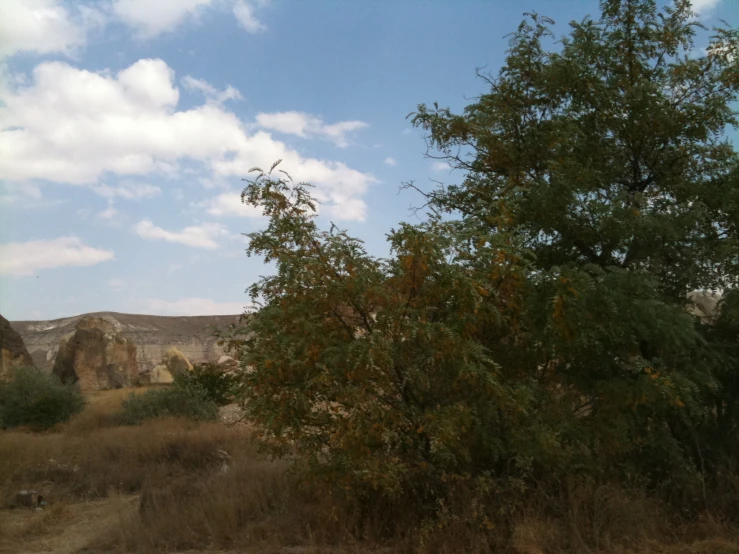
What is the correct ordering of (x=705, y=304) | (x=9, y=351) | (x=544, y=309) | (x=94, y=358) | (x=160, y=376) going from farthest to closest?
(x=160, y=376) < (x=94, y=358) < (x=9, y=351) < (x=705, y=304) < (x=544, y=309)

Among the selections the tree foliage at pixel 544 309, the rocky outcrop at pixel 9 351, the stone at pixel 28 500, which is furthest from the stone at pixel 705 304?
the rocky outcrop at pixel 9 351

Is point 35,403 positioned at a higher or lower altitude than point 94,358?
lower

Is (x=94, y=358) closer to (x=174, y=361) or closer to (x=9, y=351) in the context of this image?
(x=174, y=361)

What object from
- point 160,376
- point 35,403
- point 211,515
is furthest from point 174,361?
point 211,515

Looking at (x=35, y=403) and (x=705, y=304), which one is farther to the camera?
(x=35, y=403)

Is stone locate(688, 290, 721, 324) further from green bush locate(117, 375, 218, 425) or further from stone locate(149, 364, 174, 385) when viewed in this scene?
stone locate(149, 364, 174, 385)

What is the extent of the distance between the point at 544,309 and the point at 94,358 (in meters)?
25.1

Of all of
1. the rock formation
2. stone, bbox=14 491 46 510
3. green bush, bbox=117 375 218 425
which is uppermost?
the rock formation

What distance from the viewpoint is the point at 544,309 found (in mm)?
6109

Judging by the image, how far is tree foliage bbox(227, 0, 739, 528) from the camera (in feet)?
18.6

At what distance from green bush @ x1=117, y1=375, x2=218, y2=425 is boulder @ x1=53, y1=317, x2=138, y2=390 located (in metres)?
10.0

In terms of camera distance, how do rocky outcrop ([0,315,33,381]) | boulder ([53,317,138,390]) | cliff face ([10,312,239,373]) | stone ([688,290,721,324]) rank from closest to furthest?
stone ([688,290,721,324]) → rocky outcrop ([0,315,33,381]) → boulder ([53,317,138,390]) → cliff face ([10,312,239,373])

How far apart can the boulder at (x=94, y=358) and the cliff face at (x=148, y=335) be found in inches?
409

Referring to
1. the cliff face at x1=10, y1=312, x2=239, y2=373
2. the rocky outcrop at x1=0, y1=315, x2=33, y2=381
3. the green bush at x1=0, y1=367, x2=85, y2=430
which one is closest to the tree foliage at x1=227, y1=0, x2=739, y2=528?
the green bush at x1=0, y1=367, x2=85, y2=430
